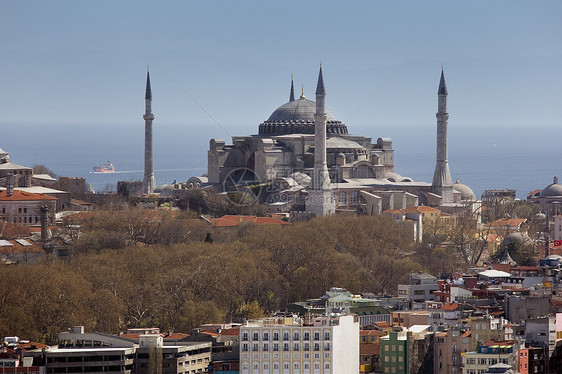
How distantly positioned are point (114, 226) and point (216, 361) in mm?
28994

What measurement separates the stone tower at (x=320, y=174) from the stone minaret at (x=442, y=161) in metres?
8.12

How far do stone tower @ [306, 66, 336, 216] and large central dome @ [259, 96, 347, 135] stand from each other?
981 cm

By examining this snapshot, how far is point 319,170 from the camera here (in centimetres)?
8738

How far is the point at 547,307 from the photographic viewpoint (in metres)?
53.2

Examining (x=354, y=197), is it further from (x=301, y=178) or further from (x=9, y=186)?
(x=9, y=186)

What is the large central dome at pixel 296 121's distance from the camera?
97875 mm

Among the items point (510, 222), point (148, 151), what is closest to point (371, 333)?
point (510, 222)

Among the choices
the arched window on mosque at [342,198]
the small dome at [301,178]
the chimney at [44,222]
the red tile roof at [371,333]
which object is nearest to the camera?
the red tile roof at [371,333]

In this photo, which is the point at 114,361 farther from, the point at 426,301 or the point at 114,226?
the point at 114,226

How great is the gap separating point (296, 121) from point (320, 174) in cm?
1141

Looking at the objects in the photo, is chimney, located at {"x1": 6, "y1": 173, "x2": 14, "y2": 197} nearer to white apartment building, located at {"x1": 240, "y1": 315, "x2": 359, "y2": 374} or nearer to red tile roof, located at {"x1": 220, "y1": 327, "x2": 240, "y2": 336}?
red tile roof, located at {"x1": 220, "y1": 327, "x2": 240, "y2": 336}

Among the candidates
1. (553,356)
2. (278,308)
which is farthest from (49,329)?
(553,356)

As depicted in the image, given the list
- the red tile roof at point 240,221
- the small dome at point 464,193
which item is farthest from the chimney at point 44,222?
the small dome at point 464,193

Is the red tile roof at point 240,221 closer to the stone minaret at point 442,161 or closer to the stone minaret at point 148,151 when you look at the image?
the stone minaret at point 442,161
